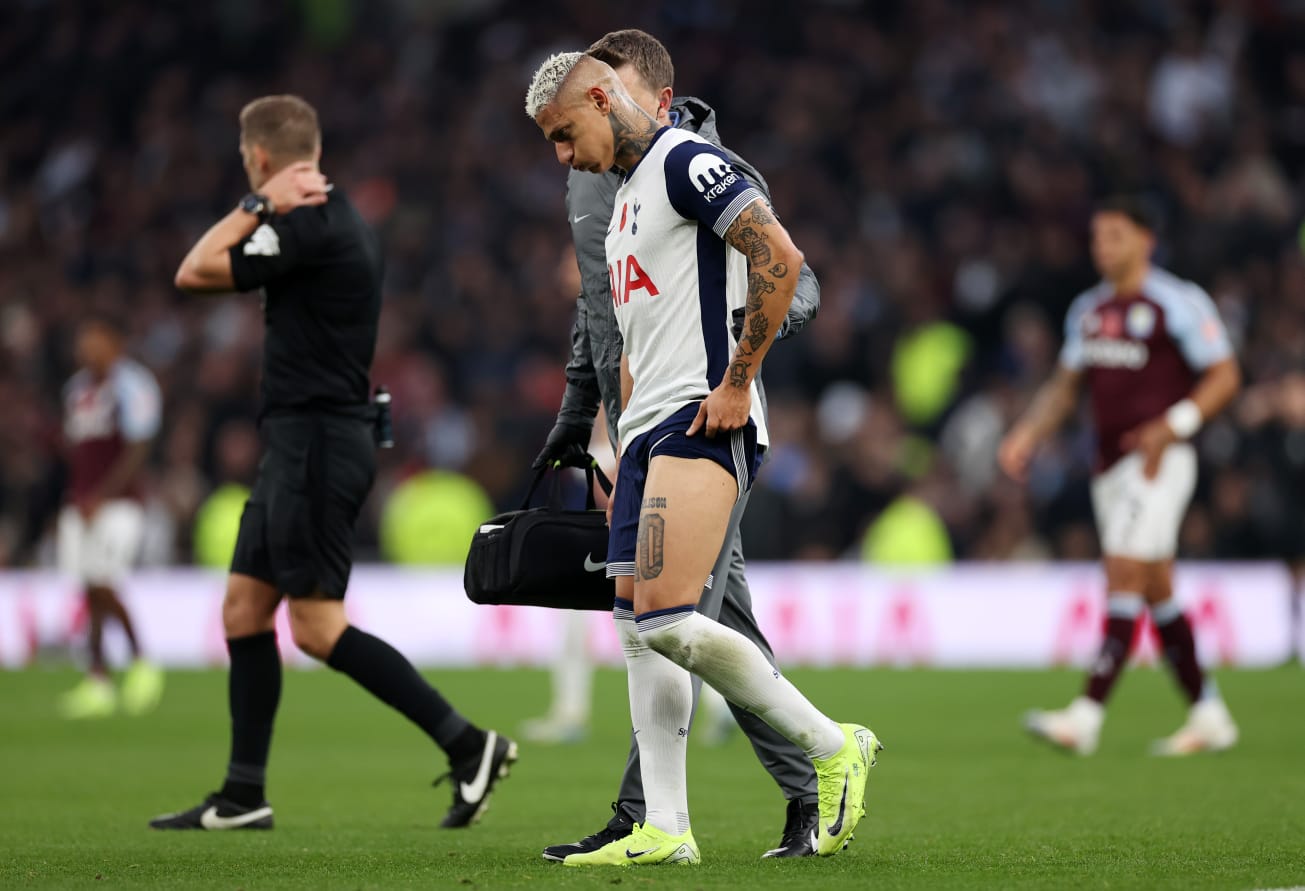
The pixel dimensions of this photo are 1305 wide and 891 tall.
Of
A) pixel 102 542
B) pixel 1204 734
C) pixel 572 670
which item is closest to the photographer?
pixel 1204 734

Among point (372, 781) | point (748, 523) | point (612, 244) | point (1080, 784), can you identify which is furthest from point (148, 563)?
point (612, 244)

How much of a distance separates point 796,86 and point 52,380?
8991mm

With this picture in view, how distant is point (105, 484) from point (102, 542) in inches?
17.7

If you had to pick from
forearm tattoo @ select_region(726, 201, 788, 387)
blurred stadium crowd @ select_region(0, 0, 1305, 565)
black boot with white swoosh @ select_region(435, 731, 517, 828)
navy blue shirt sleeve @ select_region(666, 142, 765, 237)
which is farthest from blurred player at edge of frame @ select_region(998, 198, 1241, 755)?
blurred stadium crowd @ select_region(0, 0, 1305, 565)

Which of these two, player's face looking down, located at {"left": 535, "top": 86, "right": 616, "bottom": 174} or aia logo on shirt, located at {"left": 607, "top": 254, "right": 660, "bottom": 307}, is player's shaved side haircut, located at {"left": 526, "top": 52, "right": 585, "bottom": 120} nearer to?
player's face looking down, located at {"left": 535, "top": 86, "right": 616, "bottom": 174}

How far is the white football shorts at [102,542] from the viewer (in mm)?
14023

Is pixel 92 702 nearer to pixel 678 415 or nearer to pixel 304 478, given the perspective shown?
pixel 304 478

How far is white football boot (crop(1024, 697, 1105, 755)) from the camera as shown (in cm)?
940

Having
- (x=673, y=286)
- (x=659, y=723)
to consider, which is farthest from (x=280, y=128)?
(x=659, y=723)

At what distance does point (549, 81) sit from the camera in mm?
5367

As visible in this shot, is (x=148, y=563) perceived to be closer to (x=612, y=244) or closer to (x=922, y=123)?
(x=922, y=123)

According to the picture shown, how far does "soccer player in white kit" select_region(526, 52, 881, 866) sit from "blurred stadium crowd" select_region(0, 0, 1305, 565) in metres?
11.1

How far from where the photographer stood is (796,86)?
73.5 ft

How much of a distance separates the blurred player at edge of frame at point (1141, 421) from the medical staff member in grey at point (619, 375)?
13.3 feet
